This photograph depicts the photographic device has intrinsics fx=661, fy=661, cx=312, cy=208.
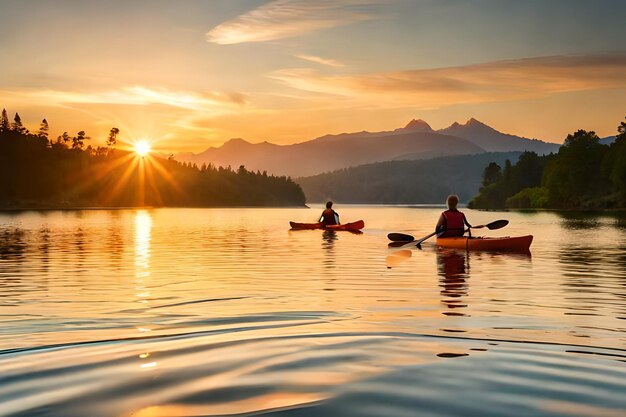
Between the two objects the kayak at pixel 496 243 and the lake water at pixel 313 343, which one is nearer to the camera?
the lake water at pixel 313 343

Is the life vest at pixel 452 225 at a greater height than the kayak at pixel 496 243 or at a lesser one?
greater

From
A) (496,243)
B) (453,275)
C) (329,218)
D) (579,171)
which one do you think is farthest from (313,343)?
(579,171)

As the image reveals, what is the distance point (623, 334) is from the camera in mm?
11258

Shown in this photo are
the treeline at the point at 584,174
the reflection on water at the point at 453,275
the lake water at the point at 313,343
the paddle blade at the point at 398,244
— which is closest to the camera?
the lake water at the point at 313,343

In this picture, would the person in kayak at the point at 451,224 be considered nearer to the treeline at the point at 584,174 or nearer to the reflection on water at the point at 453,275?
the reflection on water at the point at 453,275

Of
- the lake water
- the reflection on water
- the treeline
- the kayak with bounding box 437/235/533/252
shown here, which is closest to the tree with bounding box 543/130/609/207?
the treeline

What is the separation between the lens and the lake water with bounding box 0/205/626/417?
22.2 ft

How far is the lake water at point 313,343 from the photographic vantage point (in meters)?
6.77

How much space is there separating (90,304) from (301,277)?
854 cm

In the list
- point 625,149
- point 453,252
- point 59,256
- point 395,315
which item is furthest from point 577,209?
point 395,315

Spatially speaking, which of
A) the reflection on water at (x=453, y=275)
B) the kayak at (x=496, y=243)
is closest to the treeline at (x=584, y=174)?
the kayak at (x=496, y=243)

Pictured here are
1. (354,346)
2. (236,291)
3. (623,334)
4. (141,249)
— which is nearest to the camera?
(354,346)

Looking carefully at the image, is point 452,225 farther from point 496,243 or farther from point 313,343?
point 313,343

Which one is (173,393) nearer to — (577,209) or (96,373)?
(96,373)
